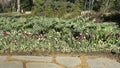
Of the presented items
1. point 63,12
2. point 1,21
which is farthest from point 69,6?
point 1,21

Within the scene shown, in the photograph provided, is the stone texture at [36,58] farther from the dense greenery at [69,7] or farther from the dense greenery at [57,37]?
the dense greenery at [69,7]

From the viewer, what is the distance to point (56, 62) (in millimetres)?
4074

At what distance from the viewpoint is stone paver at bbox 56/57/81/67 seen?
398cm

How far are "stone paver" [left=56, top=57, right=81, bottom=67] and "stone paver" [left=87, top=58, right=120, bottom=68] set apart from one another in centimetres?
21

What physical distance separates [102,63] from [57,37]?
1.38 m

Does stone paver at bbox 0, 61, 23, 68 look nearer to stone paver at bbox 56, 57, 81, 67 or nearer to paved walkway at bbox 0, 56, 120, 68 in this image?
paved walkway at bbox 0, 56, 120, 68

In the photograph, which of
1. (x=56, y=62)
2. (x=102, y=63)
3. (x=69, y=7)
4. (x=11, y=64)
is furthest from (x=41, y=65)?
(x=69, y=7)

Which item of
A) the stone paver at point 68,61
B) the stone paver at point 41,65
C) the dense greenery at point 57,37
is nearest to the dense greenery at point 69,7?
the dense greenery at point 57,37

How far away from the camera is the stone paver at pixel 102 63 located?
398cm

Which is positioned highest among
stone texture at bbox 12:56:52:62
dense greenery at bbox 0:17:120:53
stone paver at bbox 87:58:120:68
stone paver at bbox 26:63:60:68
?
dense greenery at bbox 0:17:120:53

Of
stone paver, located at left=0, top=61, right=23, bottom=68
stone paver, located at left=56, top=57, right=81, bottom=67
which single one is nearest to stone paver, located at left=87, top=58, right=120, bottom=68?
stone paver, located at left=56, top=57, right=81, bottom=67

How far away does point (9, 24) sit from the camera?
19.1ft

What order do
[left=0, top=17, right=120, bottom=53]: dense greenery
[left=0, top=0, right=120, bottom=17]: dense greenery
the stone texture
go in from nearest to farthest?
the stone texture → [left=0, top=17, right=120, bottom=53]: dense greenery → [left=0, top=0, right=120, bottom=17]: dense greenery

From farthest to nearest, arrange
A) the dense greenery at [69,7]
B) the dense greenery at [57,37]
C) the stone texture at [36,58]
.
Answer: the dense greenery at [69,7] → the dense greenery at [57,37] → the stone texture at [36,58]
